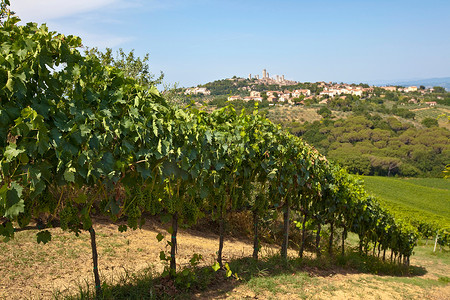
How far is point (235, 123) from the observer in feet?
17.9

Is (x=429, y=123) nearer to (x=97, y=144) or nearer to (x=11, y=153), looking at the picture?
(x=97, y=144)

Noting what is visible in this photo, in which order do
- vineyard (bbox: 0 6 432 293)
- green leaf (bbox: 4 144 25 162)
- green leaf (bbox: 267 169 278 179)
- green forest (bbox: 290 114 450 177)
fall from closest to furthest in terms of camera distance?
green leaf (bbox: 4 144 25 162) < vineyard (bbox: 0 6 432 293) < green leaf (bbox: 267 169 278 179) < green forest (bbox: 290 114 450 177)

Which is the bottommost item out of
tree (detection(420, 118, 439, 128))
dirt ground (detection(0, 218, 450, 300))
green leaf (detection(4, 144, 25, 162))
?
dirt ground (detection(0, 218, 450, 300))

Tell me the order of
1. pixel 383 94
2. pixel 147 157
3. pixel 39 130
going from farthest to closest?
pixel 383 94, pixel 147 157, pixel 39 130

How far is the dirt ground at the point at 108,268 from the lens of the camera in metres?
4.62

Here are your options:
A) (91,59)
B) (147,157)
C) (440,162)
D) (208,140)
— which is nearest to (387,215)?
(208,140)

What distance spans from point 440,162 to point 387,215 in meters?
76.9

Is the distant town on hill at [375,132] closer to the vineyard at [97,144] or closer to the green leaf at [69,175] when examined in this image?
the vineyard at [97,144]

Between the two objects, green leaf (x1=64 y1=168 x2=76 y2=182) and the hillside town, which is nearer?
green leaf (x1=64 y1=168 x2=76 y2=182)

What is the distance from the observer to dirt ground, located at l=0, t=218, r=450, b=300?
462cm

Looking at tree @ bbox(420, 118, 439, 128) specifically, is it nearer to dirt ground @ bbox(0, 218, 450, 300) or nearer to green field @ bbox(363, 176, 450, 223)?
green field @ bbox(363, 176, 450, 223)

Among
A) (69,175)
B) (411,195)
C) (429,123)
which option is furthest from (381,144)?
(69,175)

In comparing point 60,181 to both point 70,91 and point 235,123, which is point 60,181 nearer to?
point 70,91

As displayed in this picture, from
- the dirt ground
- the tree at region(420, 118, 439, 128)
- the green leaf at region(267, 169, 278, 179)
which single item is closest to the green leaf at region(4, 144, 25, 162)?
the dirt ground
